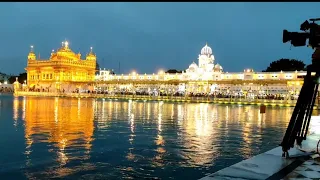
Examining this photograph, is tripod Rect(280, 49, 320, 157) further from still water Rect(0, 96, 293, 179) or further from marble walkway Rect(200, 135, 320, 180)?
still water Rect(0, 96, 293, 179)

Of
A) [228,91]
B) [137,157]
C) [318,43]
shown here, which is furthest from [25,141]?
[228,91]

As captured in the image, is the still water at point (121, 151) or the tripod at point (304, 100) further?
the still water at point (121, 151)

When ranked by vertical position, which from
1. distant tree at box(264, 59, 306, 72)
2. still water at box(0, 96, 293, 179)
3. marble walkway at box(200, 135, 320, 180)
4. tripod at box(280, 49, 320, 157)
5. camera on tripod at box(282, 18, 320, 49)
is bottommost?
still water at box(0, 96, 293, 179)

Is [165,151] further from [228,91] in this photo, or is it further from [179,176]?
[228,91]

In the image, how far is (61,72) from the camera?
87750mm

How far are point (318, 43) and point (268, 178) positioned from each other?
312cm

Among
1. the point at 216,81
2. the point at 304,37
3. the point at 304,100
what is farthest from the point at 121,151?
the point at 216,81

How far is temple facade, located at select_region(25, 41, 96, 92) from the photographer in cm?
8738

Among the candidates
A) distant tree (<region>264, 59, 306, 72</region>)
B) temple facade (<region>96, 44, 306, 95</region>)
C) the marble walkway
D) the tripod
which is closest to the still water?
the marble walkway

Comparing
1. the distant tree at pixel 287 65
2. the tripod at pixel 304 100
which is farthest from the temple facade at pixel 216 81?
the tripod at pixel 304 100

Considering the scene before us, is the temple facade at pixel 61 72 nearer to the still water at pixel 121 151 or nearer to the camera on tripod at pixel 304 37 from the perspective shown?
the still water at pixel 121 151

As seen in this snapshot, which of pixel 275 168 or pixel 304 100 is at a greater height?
pixel 304 100

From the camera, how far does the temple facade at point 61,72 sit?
3440 inches

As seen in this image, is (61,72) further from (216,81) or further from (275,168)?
(275,168)
